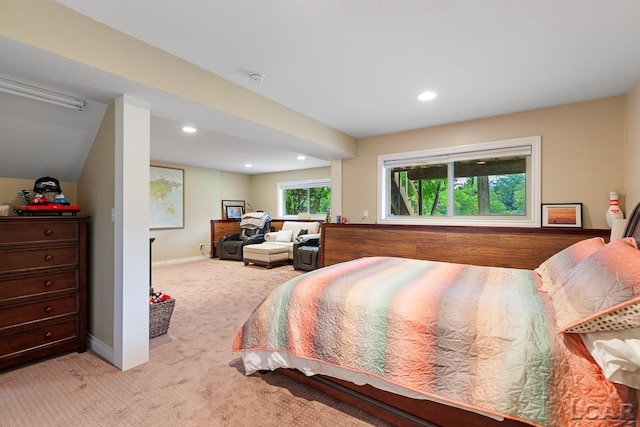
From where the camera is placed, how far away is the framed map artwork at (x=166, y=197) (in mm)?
6191

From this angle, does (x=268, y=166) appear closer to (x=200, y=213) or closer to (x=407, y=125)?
(x=200, y=213)

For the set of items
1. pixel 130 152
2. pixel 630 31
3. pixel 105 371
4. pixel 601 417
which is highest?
pixel 630 31

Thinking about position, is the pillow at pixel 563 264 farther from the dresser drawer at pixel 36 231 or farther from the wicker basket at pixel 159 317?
the dresser drawer at pixel 36 231

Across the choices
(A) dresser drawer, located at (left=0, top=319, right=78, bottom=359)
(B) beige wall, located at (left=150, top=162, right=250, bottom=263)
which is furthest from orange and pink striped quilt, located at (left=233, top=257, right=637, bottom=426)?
(B) beige wall, located at (left=150, top=162, right=250, bottom=263)

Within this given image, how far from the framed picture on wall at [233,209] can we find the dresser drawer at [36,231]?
546 cm

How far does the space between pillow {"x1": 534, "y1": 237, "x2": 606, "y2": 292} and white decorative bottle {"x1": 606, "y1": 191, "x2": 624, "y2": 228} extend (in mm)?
1022

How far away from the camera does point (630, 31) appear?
1.77 metres

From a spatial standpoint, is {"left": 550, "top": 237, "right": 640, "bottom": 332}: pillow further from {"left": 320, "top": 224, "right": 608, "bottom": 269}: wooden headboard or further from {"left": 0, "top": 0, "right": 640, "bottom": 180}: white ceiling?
{"left": 320, "top": 224, "right": 608, "bottom": 269}: wooden headboard

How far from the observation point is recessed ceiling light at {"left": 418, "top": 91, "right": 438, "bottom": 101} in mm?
2728

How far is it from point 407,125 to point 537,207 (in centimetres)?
174

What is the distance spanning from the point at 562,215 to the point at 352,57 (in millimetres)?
2715

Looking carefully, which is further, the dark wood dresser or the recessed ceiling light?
the recessed ceiling light

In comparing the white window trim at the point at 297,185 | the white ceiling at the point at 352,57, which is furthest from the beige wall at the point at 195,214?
the white ceiling at the point at 352,57

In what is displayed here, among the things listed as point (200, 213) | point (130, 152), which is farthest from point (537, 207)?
point (200, 213)
